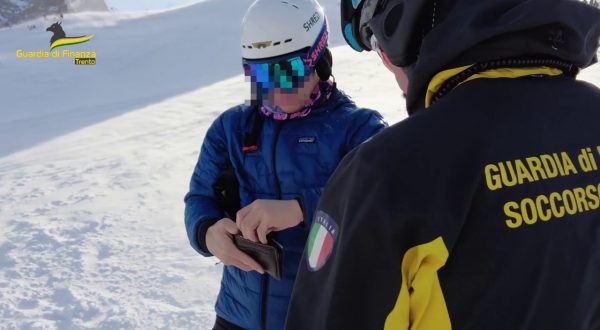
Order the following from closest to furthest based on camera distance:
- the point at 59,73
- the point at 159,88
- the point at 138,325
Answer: the point at 138,325
the point at 159,88
the point at 59,73

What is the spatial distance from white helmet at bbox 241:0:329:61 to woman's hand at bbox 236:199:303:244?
0.63 meters

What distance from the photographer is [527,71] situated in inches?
36.0

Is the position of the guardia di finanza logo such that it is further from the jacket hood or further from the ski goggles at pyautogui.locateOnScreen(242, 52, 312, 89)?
the jacket hood

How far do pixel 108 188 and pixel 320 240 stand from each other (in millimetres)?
5815

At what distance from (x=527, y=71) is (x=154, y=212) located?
5.09m

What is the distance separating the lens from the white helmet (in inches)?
78.8

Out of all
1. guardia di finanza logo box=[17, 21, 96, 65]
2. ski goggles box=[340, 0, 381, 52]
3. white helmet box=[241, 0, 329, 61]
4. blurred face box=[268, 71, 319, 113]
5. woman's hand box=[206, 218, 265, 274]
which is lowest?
guardia di finanza logo box=[17, 21, 96, 65]

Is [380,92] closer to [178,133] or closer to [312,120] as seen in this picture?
[178,133]

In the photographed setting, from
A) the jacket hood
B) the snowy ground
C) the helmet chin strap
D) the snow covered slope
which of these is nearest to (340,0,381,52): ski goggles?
the jacket hood

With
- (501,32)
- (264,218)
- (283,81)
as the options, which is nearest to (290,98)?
(283,81)

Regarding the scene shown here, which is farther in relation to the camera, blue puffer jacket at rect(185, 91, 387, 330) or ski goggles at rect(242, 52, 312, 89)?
ski goggles at rect(242, 52, 312, 89)

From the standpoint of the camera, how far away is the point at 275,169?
1872 mm

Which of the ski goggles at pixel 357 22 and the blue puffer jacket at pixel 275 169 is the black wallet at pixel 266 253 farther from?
the ski goggles at pixel 357 22

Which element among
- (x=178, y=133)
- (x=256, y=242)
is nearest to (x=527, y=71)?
(x=256, y=242)
